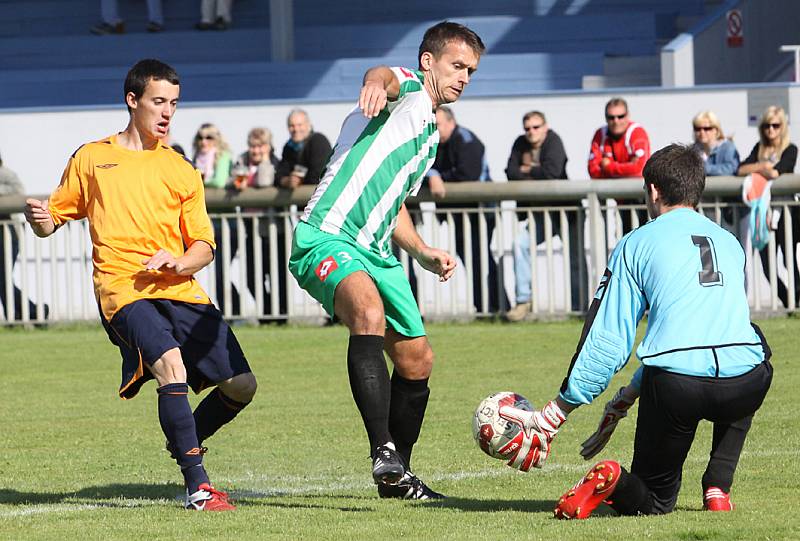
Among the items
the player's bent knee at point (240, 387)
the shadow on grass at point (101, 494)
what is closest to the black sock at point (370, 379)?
the player's bent knee at point (240, 387)

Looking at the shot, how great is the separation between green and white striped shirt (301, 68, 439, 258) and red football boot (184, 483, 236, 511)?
1.20 meters

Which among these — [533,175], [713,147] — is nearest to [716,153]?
[713,147]

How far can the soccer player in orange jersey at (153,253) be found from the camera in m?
6.57

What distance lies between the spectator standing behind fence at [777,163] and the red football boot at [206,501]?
8278 mm

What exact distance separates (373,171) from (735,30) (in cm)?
1594

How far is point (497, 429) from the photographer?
6031 mm

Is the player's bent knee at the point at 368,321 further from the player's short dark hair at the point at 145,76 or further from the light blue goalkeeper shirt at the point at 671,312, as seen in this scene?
the player's short dark hair at the point at 145,76

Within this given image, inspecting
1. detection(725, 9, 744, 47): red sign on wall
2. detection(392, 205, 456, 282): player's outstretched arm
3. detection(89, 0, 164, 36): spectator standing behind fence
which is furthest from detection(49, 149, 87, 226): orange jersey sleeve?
detection(89, 0, 164, 36): spectator standing behind fence

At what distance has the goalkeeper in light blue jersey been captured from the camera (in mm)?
5773

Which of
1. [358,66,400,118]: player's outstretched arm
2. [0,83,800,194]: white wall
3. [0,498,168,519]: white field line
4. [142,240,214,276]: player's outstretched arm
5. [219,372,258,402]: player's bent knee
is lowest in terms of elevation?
[0,498,168,519]: white field line

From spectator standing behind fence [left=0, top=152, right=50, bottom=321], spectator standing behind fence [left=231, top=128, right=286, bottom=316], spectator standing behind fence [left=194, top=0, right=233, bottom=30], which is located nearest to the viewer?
spectator standing behind fence [left=231, top=128, right=286, bottom=316]

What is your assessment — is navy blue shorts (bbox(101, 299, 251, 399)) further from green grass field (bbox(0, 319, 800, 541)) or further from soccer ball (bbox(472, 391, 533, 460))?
soccer ball (bbox(472, 391, 533, 460))

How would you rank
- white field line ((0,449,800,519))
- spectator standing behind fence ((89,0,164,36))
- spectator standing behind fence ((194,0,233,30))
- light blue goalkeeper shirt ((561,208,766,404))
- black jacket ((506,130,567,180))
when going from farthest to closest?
spectator standing behind fence ((89,0,164,36)) → spectator standing behind fence ((194,0,233,30)) → black jacket ((506,130,567,180)) → white field line ((0,449,800,519)) → light blue goalkeeper shirt ((561,208,766,404))

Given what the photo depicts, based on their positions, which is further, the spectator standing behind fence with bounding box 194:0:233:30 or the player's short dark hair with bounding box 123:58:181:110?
the spectator standing behind fence with bounding box 194:0:233:30
